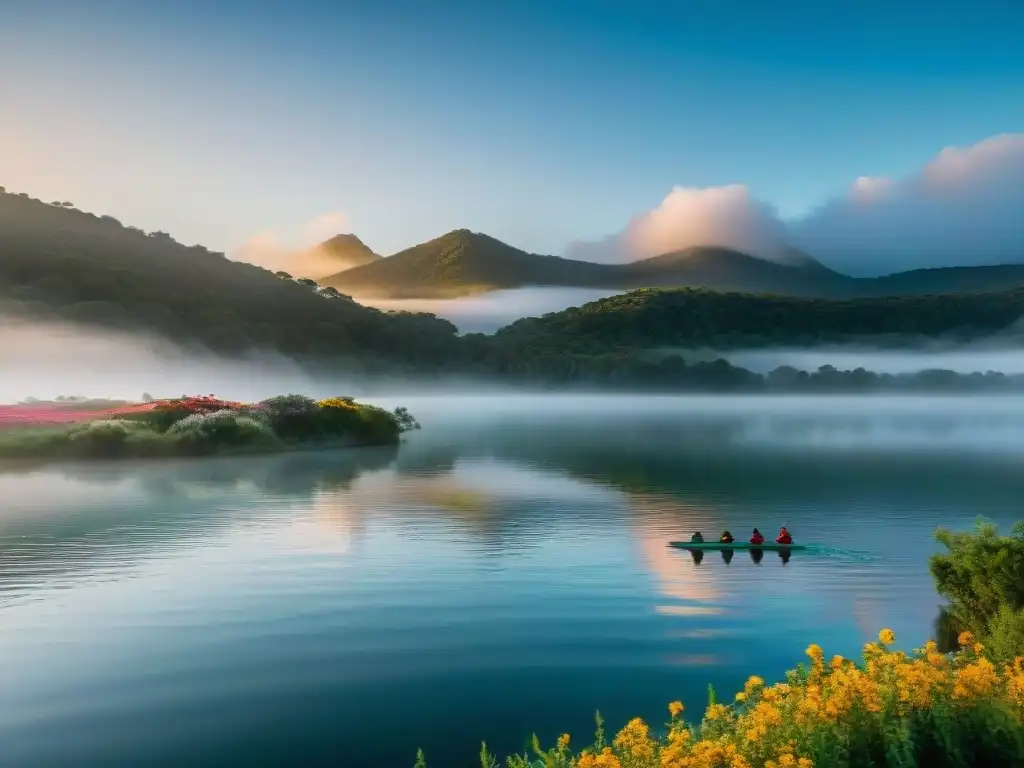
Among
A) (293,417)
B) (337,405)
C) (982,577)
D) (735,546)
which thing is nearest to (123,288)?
(337,405)

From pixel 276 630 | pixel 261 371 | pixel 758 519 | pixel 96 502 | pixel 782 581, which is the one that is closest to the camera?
pixel 276 630

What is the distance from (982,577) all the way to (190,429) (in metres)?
54.1

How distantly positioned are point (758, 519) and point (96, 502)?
24.0 metres

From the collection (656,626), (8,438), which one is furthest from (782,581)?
(8,438)

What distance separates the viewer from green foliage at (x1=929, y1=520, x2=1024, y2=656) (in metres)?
15.4

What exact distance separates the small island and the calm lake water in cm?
1330

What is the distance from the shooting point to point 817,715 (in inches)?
334

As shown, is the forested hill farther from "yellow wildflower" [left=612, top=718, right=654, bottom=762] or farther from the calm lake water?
"yellow wildflower" [left=612, top=718, right=654, bottom=762]

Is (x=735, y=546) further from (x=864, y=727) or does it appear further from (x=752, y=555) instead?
(x=864, y=727)

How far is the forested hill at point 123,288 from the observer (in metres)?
163

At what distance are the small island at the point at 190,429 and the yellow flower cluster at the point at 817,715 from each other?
184 ft

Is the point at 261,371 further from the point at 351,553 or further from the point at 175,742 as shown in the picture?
the point at 175,742

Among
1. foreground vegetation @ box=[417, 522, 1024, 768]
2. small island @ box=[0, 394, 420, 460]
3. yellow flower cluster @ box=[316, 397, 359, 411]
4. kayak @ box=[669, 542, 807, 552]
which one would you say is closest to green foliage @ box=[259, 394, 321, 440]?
small island @ box=[0, 394, 420, 460]

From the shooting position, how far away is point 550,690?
14.8 meters
